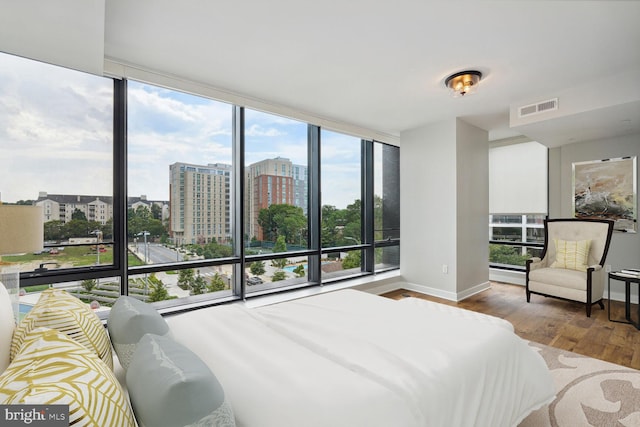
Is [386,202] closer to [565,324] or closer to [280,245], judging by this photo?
[280,245]

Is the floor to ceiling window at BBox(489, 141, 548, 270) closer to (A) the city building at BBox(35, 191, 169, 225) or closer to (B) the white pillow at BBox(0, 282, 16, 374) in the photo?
(A) the city building at BBox(35, 191, 169, 225)

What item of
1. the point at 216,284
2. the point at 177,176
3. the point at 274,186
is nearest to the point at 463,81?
the point at 274,186

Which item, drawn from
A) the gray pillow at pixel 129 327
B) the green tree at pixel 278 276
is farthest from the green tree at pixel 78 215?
the green tree at pixel 278 276

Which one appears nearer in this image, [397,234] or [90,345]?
[90,345]

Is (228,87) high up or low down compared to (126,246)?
up

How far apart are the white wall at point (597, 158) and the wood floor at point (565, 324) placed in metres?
0.57

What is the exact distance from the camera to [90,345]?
1.14 meters

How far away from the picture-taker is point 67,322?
114cm

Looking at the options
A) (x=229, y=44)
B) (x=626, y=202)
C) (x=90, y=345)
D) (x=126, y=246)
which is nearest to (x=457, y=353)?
(x=90, y=345)

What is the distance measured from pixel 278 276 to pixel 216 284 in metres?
0.83

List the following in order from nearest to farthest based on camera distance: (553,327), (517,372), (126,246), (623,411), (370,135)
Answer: (517,372) < (623,411) < (126,246) < (553,327) < (370,135)

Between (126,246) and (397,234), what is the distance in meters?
3.93

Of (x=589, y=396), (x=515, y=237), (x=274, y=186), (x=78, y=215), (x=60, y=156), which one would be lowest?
(x=589, y=396)

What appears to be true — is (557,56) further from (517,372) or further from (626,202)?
(626,202)
